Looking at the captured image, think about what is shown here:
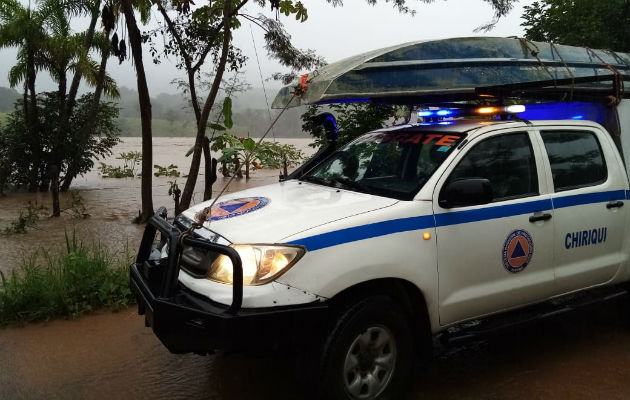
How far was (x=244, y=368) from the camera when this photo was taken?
11.9 feet

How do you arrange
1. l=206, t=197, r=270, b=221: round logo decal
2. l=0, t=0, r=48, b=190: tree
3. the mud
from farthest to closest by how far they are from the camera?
1. l=0, t=0, r=48, b=190: tree
2. the mud
3. l=206, t=197, r=270, b=221: round logo decal

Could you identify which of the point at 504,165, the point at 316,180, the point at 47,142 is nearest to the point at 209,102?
the point at 316,180

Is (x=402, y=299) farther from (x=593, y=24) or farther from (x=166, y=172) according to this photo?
(x=166, y=172)

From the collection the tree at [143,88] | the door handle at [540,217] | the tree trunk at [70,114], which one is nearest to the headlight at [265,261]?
the door handle at [540,217]

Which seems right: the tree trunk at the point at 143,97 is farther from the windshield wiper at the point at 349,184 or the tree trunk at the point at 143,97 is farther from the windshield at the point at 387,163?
the windshield wiper at the point at 349,184

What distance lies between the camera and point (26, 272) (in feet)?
16.1

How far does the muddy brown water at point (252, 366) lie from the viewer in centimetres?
333

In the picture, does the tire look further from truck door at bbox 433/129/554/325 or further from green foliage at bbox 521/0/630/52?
green foliage at bbox 521/0/630/52

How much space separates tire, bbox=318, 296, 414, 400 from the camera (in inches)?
109

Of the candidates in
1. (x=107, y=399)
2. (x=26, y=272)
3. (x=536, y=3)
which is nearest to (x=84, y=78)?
(x=26, y=272)

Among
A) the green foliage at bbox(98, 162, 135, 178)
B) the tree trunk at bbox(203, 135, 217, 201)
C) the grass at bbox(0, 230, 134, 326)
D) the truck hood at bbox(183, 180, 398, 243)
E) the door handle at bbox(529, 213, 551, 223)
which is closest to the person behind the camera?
the truck hood at bbox(183, 180, 398, 243)

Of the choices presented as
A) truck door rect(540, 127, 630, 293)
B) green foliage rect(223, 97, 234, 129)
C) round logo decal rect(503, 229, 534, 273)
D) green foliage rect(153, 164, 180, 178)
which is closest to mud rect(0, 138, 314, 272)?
green foliage rect(153, 164, 180, 178)

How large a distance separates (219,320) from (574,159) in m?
2.86

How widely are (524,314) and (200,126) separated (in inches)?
227
